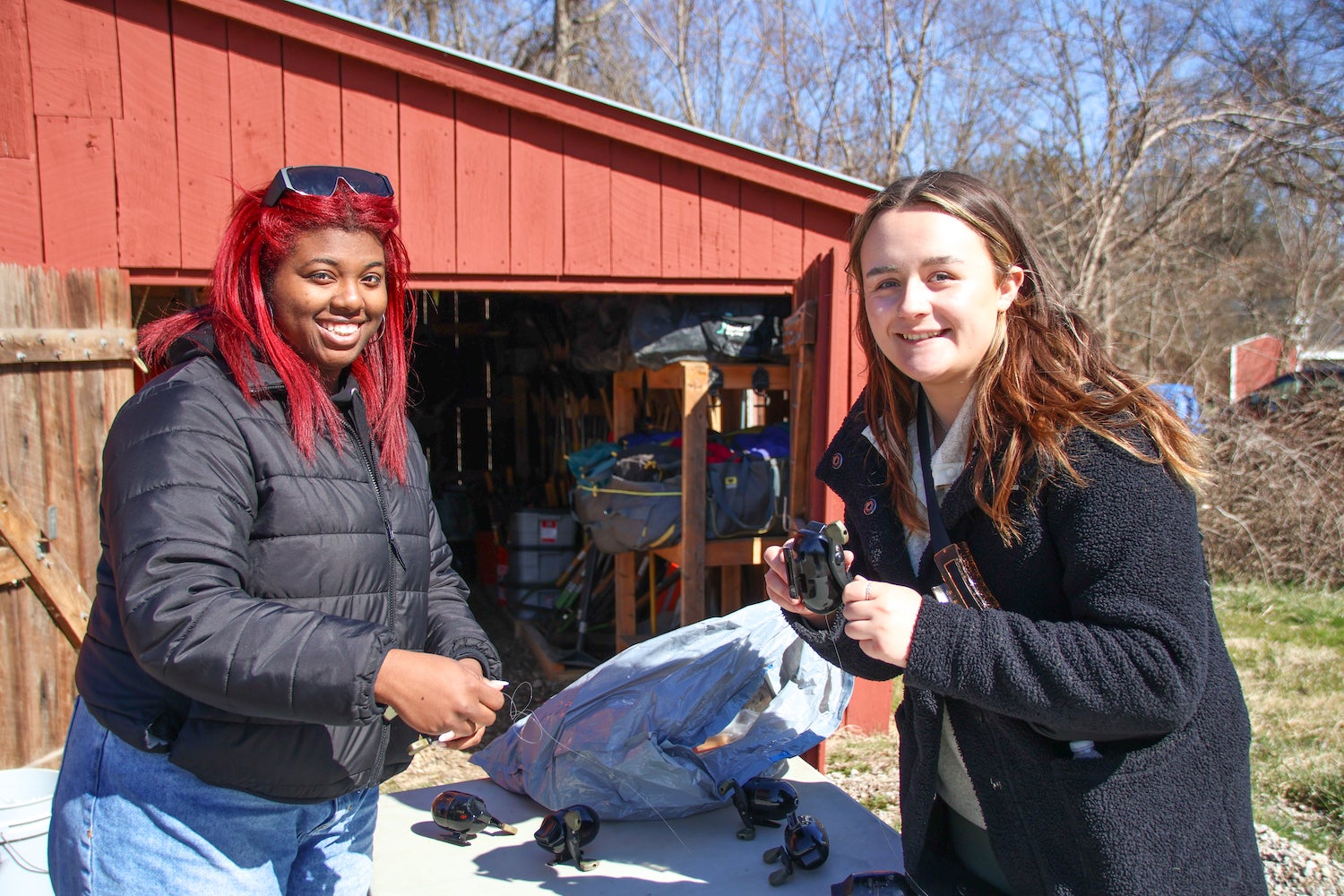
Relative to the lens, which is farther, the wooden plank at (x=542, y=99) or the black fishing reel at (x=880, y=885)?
the wooden plank at (x=542, y=99)

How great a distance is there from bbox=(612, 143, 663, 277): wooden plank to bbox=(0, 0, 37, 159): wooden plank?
2.36m

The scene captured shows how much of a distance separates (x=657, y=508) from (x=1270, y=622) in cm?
445

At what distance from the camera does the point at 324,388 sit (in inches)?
64.8

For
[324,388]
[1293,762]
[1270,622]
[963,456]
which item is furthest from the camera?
[1270,622]

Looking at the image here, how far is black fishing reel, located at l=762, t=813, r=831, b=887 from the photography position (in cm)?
246

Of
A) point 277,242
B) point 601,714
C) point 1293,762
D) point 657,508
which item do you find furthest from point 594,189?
point 1293,762

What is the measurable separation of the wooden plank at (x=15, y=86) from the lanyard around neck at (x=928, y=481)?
12.2ft

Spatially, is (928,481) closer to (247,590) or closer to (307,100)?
(247,590)

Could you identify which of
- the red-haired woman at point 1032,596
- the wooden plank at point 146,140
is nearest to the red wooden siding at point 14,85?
the wooden plank at point 146,140

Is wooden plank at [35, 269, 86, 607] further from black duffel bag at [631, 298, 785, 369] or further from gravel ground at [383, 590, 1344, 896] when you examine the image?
black duffel bag at [631, 298, 785, 369]

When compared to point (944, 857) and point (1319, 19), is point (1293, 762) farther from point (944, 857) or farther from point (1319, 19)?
point (1319, 19)

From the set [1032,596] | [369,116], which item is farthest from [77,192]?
[1032,596]

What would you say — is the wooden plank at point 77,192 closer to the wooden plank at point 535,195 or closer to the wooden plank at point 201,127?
the wooden plank at point 201,127

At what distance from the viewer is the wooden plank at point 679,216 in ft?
14.7
